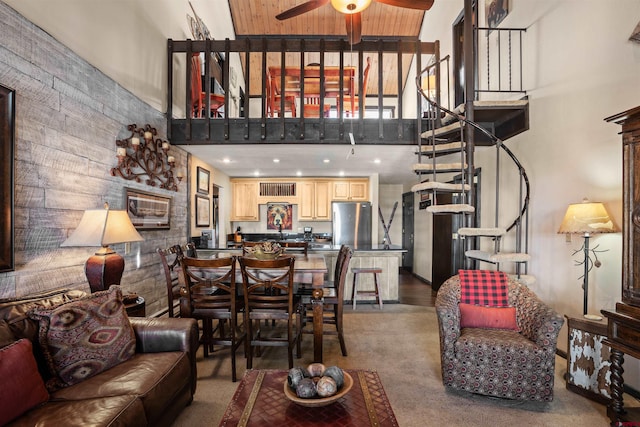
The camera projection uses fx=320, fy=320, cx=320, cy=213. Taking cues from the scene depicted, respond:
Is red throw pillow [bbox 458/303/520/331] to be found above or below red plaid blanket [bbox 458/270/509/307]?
below

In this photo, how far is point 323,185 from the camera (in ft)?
22.4

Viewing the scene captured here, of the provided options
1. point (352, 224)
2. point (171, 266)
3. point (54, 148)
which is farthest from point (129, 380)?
point (352, 224)

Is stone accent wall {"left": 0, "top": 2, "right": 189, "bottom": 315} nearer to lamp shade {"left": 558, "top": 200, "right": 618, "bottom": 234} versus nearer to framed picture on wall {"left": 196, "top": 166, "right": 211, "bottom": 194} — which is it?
framed picture on wall {"left": 196, "top": 166, "right": 211, "bottom": 194}

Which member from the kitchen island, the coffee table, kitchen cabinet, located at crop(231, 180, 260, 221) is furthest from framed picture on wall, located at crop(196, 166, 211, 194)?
the coffee table

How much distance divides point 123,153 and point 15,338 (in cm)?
193

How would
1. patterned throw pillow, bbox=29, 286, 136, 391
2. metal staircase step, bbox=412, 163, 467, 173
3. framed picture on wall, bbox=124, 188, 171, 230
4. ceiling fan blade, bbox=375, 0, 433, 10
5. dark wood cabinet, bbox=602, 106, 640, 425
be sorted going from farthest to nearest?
metal staircase step, bbox=412, 163, 467, 173 → framed picture on wall, bbox=124, 188, 171, 230 → ceiling fan blade, bbox=375, 0, 433, 10 → dark wood cabinet, bbox=602, 106, 640, 425 → patterned throw pillow, bbox=29, 286, 136, 391

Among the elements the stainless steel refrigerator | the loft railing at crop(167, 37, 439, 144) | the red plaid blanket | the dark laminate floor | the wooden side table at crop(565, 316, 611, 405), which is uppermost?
the loft railing at crop(167, 37, 439, 144)

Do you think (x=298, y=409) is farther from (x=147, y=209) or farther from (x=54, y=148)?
(x=147, y=209)

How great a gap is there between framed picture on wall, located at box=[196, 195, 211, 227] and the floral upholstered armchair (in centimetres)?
382

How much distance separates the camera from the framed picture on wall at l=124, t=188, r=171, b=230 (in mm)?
3221

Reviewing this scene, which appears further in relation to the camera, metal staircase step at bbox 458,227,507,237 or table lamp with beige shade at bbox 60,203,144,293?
metal staircase step at bbox 458,227,507,237

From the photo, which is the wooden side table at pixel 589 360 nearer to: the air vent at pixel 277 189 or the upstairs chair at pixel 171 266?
the upstairs chair at pixel 171 266

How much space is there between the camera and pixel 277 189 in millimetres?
6902

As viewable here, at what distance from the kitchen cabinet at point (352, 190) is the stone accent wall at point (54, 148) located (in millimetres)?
4307
